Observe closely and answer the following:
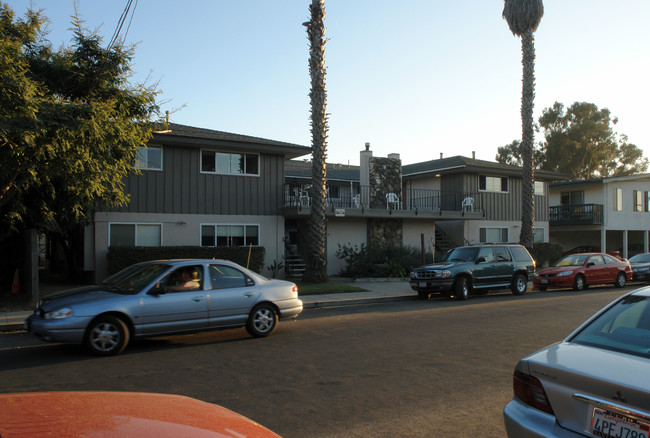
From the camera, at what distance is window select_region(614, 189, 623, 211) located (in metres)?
35.5

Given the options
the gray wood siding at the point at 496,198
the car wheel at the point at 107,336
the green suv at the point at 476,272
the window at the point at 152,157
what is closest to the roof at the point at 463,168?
the gray wood siding at the point at 496,198

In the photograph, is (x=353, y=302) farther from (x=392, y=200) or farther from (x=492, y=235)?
(x=492, y=235)

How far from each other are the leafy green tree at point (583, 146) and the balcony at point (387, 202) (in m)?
30.9

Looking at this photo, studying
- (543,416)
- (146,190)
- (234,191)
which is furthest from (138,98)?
(543,416)

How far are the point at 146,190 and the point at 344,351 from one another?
43.4 feet

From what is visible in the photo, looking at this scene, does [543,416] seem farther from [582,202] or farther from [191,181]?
[582,202]

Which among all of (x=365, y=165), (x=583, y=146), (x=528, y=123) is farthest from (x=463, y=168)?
(x=583, y=146)

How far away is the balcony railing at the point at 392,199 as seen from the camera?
22.4 m

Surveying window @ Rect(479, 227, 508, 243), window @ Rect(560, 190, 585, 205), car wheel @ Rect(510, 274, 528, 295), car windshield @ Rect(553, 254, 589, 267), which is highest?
window @ Rect(560, 190, 585, 205)

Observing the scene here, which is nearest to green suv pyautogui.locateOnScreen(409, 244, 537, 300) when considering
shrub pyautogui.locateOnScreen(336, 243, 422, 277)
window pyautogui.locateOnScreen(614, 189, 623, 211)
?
shrub pyautogui.locateOnScreen(336, 243, 422, 277)

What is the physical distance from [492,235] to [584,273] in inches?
399

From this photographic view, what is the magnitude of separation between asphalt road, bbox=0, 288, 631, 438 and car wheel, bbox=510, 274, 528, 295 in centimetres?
590

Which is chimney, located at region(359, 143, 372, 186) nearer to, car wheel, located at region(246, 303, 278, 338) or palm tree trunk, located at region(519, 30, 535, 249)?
palm tree trunk, located at region(519, 30, 535, 249)

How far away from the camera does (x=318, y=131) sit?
18.6 m
